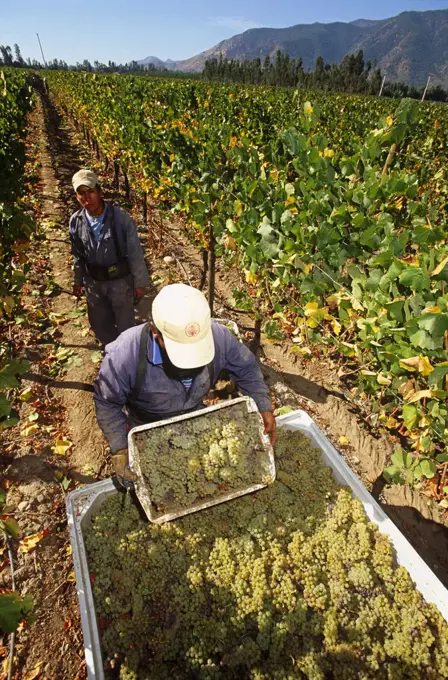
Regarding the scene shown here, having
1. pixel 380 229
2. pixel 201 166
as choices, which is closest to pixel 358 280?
pixel 380 229

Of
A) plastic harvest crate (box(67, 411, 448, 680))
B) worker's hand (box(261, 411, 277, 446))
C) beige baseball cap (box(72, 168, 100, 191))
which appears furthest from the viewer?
beige baseball cap (box(72, 168, 100, 191))

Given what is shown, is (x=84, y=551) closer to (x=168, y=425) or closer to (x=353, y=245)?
(x=168, y=425)

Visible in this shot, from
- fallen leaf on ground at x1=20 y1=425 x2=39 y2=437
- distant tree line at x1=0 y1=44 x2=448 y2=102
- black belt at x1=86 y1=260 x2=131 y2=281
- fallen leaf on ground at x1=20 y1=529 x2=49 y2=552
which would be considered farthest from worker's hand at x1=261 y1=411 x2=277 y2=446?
distant tree line at x1=0 y1=44 x2=448 y2=102

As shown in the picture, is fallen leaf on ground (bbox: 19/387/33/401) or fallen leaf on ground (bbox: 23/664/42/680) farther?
fallen leaf on ground (bbox: 19/387/33/401)

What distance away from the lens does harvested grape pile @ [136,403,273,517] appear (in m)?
2.15

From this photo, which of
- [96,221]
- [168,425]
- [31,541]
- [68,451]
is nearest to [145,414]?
[168,425]

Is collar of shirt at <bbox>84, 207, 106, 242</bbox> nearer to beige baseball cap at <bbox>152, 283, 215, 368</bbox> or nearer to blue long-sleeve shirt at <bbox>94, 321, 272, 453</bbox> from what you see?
blue long-sleeve shirt at <bbox>94, 321, 272, 453</bbox>

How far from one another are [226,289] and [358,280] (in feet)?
13.2

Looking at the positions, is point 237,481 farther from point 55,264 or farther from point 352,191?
point 55,264

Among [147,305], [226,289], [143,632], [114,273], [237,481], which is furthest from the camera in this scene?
[226,289]

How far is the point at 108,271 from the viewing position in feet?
13.5

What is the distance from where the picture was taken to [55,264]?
738cm

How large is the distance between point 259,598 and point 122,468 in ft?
3.32

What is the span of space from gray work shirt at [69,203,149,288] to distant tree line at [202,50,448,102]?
81.0m
